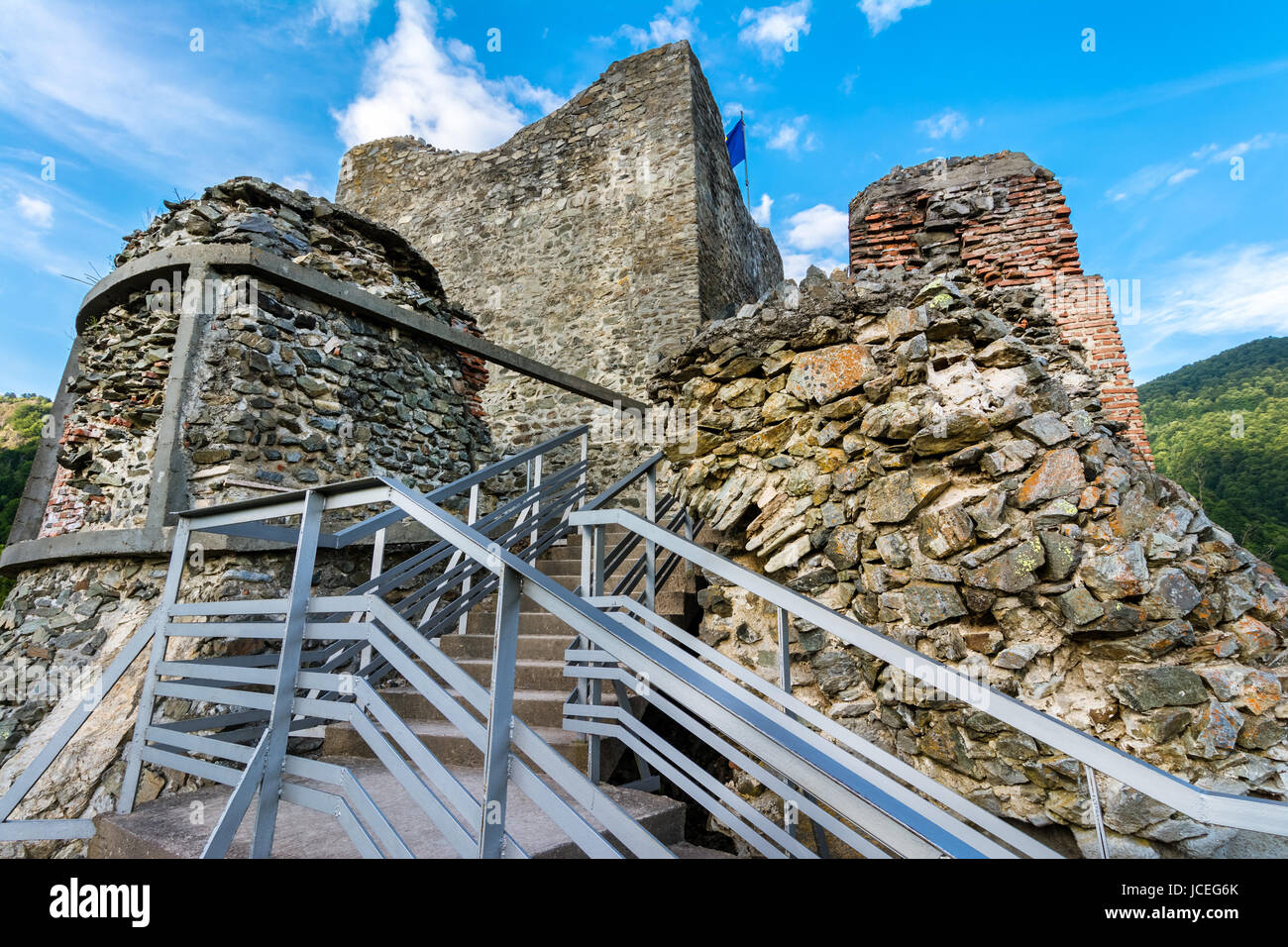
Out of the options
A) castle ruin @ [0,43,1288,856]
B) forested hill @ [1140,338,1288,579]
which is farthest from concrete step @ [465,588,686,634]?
forested hill @ [1140,338,1288,579]

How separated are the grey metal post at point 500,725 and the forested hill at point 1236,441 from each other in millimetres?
8754

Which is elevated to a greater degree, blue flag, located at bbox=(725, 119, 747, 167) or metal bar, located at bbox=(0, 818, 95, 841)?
blue flag, located at bbox=(725, 119, 747, 167)

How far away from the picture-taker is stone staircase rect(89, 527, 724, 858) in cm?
196

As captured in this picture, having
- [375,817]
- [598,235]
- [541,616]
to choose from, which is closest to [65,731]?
[375,817]

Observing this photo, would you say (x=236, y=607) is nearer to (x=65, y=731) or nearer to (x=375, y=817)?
(x=65, y=731)

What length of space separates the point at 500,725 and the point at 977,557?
210cm

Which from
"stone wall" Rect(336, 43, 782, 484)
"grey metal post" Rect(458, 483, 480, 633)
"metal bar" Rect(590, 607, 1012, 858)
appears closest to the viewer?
"metal bar" Rect(590, 607, 1012, 858)

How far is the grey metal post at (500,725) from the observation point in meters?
1.38

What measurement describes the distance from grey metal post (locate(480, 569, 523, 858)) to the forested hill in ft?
28.7

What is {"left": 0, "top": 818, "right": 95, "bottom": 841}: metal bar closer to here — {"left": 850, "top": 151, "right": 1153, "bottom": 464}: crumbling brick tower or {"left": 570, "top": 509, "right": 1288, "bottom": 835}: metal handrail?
{"left": 570, "top": 509, "right": 1288, "bottom": 835}: metal handrail

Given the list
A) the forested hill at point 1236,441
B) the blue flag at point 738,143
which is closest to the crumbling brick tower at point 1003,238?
the forested hill at point 1236,441
